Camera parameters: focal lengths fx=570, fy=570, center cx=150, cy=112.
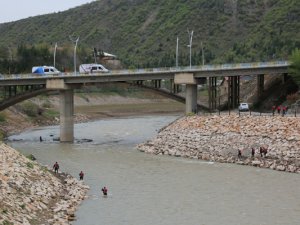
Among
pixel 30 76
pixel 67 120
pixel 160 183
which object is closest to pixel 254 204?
pixel 160 183

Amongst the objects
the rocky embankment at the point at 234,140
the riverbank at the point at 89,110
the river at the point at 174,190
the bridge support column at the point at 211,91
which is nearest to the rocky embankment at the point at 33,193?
the river at the point at 174,190

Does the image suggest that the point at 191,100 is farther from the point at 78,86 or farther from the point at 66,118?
the point at 66,118

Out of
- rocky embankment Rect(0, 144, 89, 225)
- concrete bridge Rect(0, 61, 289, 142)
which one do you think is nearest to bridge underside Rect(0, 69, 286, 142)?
concrete bridge Rect(0, 61, 289, 142)

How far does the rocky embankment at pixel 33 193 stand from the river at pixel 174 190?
1.25 m

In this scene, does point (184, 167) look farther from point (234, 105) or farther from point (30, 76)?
point (30, 76)

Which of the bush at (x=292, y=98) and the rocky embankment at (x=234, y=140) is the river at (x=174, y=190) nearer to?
the rocky embankment at (x=234, y=140)

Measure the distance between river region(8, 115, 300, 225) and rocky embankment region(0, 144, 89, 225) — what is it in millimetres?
1246

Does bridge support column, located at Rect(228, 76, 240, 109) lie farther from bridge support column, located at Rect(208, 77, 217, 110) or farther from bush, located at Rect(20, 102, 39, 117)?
bush, located at Rect(20, 102, 39, 117)

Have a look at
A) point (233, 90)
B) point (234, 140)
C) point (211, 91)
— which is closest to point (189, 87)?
point (211, 91)

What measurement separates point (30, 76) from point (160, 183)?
47.2m

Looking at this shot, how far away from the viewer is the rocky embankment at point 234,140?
54625mm

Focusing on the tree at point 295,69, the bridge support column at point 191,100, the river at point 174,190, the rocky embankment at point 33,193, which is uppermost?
the tree at point 295,69

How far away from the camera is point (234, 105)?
88500 mm

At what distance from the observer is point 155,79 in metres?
82.7
